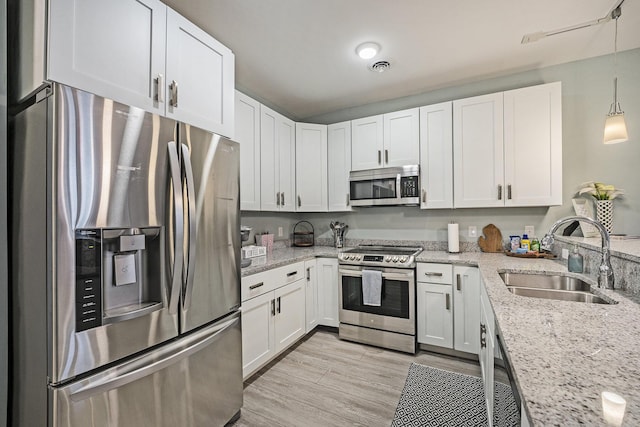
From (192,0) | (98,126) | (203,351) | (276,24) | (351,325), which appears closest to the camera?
(98,126)

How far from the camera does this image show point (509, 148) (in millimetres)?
2672

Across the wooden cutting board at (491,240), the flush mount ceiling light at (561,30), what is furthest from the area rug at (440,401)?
the flush mount ceiling light at (561,30)

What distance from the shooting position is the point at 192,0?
1835mm

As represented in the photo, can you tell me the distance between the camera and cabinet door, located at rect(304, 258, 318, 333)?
3.00m

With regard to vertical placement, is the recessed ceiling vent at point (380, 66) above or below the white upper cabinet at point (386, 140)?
above

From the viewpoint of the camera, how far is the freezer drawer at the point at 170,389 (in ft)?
3.61

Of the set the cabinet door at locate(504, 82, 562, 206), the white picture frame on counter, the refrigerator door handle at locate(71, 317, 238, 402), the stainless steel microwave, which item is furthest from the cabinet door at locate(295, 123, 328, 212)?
the white picture frame on counter

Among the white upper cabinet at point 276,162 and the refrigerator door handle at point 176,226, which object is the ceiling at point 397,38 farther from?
the refrigerator door handle at point 176,226

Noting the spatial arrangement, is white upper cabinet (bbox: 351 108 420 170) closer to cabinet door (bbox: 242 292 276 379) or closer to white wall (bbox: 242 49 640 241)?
white wall (bbox: 242 49 640 241)

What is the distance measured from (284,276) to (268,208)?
77 centimetres

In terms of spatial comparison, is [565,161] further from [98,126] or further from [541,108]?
[98,126]

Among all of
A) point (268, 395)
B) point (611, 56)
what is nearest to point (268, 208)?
point (268, 395)

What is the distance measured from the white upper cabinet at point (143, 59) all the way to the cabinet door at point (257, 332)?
1275 millimetres

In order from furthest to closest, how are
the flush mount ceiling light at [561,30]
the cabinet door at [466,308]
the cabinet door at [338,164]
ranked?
1. the cabinet door at [338,164]
2. the cabinet door at [466,308]
3. the flush mount ceiling light at [561,30]
